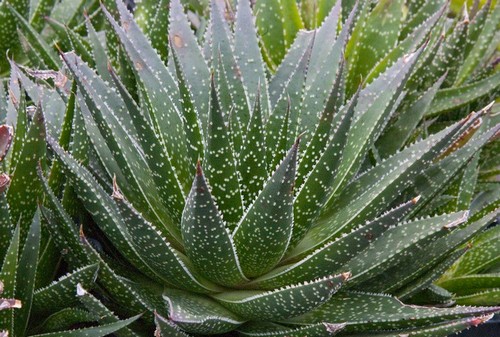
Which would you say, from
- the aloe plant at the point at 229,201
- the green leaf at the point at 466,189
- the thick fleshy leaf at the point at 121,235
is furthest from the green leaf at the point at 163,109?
the green leaf at the point at 466,189

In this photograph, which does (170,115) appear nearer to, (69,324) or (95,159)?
(95,159)

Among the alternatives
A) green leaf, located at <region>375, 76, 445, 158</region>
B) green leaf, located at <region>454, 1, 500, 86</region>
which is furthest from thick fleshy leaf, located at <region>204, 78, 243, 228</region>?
green leaf, located at <region>454, 1, 500, 86</region>

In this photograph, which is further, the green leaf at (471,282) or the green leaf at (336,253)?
the green leaf at (471,282)

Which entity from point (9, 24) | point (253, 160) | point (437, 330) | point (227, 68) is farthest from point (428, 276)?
point (9, 24)

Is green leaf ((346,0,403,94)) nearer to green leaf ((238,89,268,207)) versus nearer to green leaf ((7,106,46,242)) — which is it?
green leaf ((238,89,268,207))

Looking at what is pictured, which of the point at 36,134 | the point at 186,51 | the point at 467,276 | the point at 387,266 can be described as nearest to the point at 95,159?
the point at 36,134

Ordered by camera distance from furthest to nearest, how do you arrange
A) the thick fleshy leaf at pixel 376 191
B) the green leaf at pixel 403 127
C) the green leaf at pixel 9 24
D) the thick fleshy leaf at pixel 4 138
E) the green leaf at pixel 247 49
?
the green leaf at pixel 9 24 → the green leaf at pixel 403 127 → the green leaf at pixel 247 49 → the thick fleshy leaf at pixel 376 191 → the thick fleshy leaf at pixel 4 138

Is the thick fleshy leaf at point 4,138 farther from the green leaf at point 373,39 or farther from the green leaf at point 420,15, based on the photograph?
the green leaf at point 420,15
